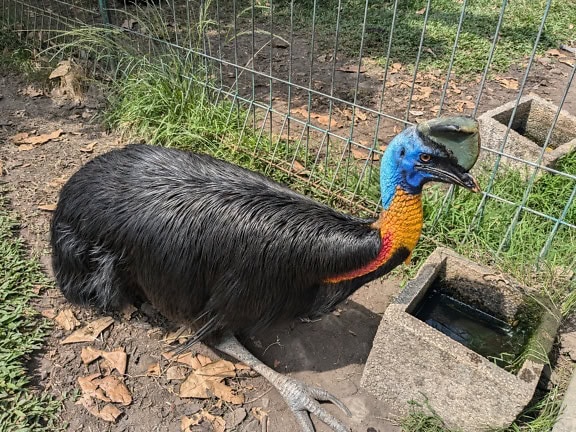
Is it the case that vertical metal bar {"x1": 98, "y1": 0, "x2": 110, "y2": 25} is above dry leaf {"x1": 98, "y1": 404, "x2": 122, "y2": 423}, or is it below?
above

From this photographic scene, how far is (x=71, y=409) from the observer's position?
2322mm

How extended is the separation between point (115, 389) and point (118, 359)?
0.56 ft

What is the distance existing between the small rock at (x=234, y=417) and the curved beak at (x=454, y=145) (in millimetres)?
1340

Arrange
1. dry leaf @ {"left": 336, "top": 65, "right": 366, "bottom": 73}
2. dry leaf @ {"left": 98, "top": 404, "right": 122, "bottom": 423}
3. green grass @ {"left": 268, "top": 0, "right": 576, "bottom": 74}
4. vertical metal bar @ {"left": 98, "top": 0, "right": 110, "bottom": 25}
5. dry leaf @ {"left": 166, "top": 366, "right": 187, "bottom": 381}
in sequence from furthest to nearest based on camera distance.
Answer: green grass @ {"left": 268, "top": 0, "right": 576, "bottom": 74}, dry leaf @ {"left": 336, "top": 65, "right": 366, "bottom": 73}, vertical metal bar @ {"left": 98, "top": 0, "right": 110, "bottom": 25}, dry leaf @ {"left": 166, "top": 366, "right": 187, "bottom": 381}, dry leaf @ {"left": 98, "top": 404, "right": 122, "bottom": 423}

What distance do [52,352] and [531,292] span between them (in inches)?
86.7

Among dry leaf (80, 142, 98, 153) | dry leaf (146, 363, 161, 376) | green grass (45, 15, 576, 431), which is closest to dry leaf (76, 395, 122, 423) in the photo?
dry leaf (146, 363, 161, 376)

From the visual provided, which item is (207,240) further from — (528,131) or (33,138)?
(528,131)

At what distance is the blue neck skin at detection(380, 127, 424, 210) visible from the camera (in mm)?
1807

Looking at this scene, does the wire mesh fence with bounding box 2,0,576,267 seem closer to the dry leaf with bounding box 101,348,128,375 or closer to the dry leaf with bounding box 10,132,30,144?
the dry leaf with bounding box 10,132,30,144

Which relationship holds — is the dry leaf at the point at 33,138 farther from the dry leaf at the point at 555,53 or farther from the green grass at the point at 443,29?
the dry leaf at the point at 555,53

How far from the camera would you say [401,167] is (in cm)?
Answer: 185

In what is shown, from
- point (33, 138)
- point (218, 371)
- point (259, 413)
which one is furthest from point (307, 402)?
point (33, 138)

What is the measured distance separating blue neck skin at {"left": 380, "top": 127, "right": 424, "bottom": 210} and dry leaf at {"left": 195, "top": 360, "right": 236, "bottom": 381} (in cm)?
118

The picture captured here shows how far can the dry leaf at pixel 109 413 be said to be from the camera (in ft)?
7.53
